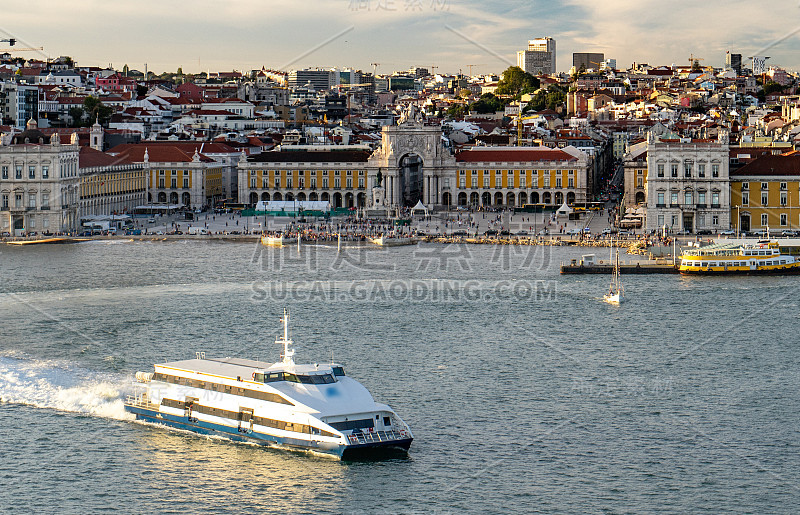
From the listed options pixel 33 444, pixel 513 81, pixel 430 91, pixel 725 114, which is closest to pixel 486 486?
pixel 33 444

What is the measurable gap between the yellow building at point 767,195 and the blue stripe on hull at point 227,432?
26.1 meters

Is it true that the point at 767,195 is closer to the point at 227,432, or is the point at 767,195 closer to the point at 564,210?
the point at 564,210

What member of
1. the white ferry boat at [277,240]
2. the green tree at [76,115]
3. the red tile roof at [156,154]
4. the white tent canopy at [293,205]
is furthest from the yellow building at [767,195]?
the green tree at [76,115]

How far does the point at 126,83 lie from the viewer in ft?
282

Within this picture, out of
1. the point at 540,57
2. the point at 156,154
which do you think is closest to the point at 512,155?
the point at 156,154

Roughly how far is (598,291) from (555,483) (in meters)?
14.7

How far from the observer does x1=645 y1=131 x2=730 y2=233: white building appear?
41.9 m

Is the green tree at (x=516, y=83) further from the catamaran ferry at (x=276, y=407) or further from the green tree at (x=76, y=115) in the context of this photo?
the catamaran ferry at (x=276, y=407)

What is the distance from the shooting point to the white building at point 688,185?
41875mm

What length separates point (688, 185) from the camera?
42.1m

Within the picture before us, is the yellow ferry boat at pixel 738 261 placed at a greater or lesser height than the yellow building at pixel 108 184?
lesser

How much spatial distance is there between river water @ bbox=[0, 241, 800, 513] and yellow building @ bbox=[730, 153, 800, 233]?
9878 millimetres

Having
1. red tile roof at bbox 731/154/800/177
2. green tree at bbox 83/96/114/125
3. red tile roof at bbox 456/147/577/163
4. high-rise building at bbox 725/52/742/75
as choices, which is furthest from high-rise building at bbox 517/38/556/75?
red tile roof at bbox 731/154/800/177

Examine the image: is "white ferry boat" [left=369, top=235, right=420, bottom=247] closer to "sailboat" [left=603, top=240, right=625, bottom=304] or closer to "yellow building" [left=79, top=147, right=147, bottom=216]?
"yellow building" [left=79, top=147, right=147, bottom=216]
